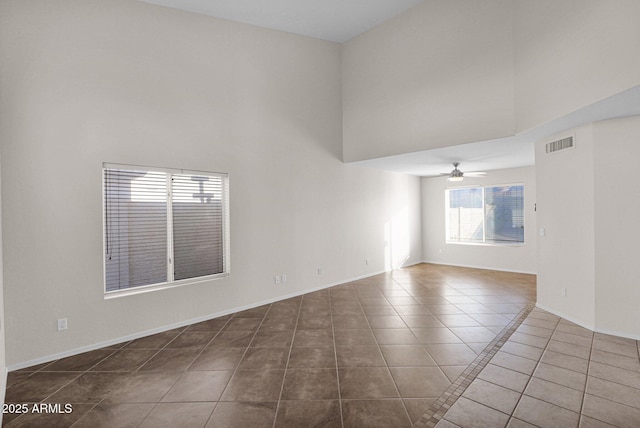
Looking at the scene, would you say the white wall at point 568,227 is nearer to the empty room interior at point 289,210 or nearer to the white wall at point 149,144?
the empty room interior at point 289,210

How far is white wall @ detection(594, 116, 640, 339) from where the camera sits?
10.8 feet

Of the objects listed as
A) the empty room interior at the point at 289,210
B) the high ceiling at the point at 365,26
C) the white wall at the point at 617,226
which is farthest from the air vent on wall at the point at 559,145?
the white wall at the point at 617,226

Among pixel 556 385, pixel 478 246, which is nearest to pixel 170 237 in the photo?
pixel 556 385

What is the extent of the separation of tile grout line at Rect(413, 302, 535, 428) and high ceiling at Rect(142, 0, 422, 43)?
197 inches

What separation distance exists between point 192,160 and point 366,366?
129 inches

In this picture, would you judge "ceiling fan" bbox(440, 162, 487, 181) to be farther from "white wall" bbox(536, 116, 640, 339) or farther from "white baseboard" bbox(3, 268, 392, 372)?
"white baseboard" bbox(3, 268, 392, 372)

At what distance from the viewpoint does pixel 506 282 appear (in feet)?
19.4

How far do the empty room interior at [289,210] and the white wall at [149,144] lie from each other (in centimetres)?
2

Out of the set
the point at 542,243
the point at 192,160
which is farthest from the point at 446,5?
the point at 192,160

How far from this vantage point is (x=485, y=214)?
7.41 metres

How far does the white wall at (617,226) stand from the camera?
3.29 metres

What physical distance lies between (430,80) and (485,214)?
14.1 feet

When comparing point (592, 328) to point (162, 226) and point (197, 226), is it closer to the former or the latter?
point (197, 226)

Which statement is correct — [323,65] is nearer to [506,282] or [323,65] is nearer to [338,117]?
[338,117]
